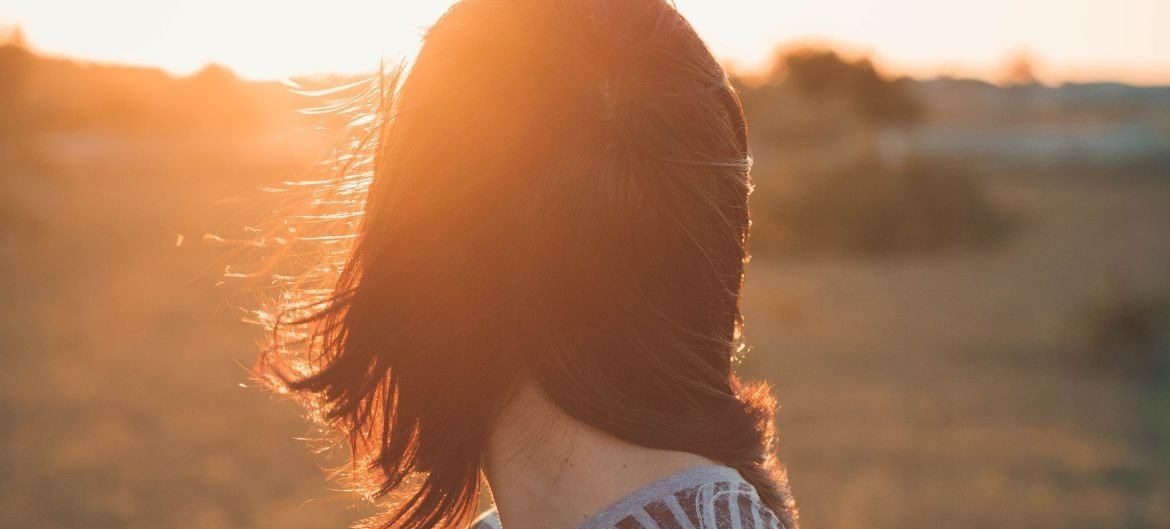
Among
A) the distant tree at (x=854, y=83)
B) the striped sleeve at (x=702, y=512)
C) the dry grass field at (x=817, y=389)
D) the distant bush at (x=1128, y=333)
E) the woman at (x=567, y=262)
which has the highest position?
the distant tree at (x=854, y=83)

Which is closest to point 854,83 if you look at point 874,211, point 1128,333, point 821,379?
point 874,211

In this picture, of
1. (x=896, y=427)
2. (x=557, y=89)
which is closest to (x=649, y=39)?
(x=557, y=89)

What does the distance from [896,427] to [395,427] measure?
823 cm

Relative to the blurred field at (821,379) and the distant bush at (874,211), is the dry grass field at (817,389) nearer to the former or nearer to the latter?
the blurred field at (821,379)

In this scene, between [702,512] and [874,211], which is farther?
[874,211]

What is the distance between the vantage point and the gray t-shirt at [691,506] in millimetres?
1110

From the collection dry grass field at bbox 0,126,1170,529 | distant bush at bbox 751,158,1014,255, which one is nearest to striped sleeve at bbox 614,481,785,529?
dry grass field at bbox 0,126,1170,529

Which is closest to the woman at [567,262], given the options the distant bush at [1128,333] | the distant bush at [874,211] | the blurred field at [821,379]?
the blurred field at [821,379]

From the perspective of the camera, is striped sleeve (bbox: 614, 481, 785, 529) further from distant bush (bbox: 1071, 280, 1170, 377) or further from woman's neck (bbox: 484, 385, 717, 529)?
distant bush (bbox: 1071, 280, 1170, 377)

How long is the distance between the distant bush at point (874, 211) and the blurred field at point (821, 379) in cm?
11

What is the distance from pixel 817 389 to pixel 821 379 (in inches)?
17.5

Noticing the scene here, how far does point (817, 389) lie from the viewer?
404 inches

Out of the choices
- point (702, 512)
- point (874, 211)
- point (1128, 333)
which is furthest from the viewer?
point (874, 211)

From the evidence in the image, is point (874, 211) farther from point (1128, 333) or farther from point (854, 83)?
point (854, 83)
